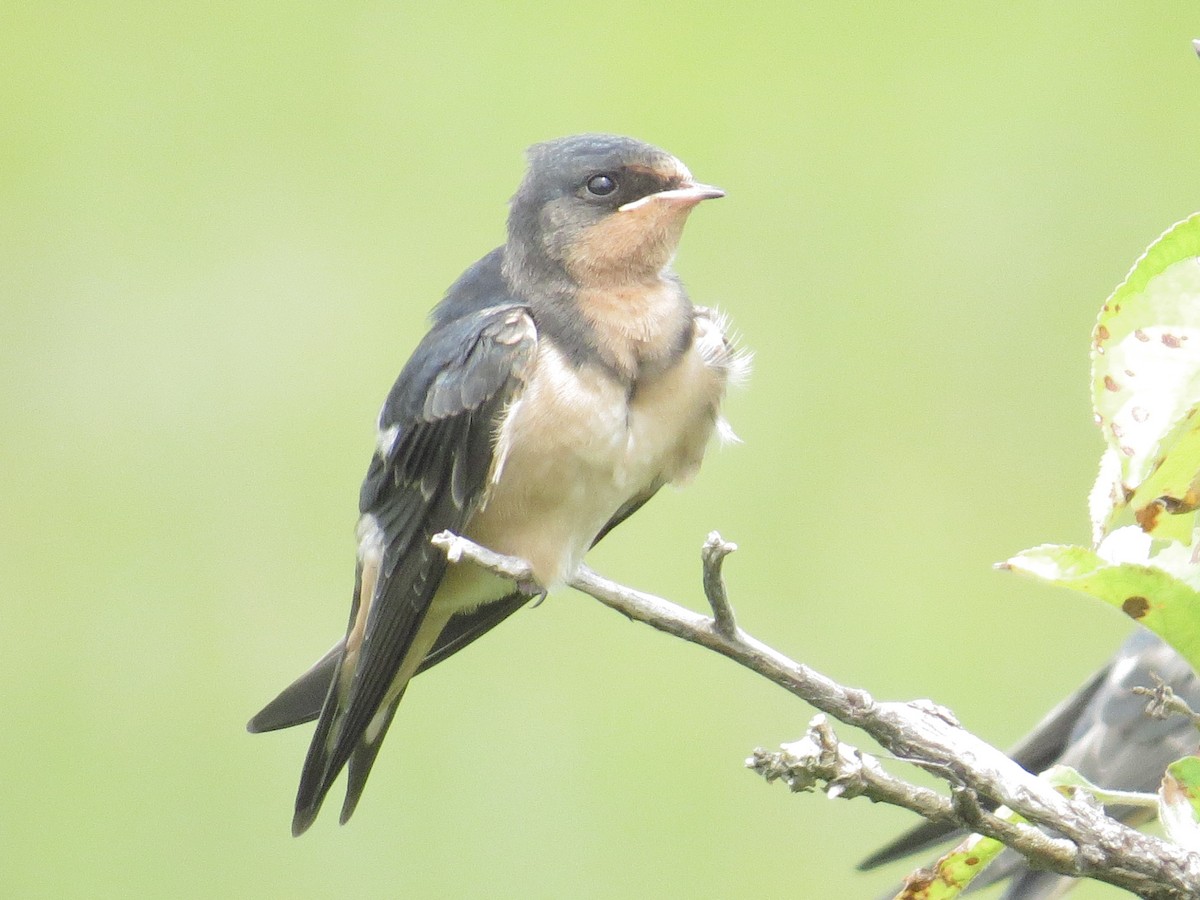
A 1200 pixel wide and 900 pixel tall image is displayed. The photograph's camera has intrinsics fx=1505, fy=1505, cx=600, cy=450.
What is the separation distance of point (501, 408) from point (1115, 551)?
548mm

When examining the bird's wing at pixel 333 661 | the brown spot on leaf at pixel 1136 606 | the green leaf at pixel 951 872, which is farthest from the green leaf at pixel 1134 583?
the bird's wing at pixel 333 661

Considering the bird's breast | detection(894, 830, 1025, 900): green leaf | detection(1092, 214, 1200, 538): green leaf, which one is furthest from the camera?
the bird's breast

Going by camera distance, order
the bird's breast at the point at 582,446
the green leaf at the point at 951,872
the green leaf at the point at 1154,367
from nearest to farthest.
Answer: the green leaf at the point at 1154,367
the green leaf at the point at 951,872
the bird's breast at the point at 582,446

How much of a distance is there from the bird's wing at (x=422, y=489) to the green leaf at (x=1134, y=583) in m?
0.57

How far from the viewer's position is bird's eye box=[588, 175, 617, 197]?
1.10 meters


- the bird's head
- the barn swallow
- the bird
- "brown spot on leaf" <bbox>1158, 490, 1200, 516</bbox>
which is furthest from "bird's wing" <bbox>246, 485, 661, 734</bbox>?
"brown spot on leaf" <bbox>1158, 490, 1200, 516</bbox>

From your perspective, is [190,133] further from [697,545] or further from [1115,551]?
[1115,551]

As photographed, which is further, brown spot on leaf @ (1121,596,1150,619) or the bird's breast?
the bird's breast

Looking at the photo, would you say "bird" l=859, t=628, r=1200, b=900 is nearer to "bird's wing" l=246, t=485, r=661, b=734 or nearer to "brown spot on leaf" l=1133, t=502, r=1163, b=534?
"bird's wing" l=246, t=485, r=661, b=734

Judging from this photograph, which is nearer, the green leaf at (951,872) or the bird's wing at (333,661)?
the green leaf at (951,872)

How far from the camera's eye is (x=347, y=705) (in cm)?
105

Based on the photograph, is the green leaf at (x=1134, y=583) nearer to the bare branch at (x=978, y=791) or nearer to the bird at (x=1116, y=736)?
the bare branch at (x=978, y=791)

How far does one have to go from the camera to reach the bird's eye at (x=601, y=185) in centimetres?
110

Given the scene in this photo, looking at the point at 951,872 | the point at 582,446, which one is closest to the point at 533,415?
the point at 582,446
